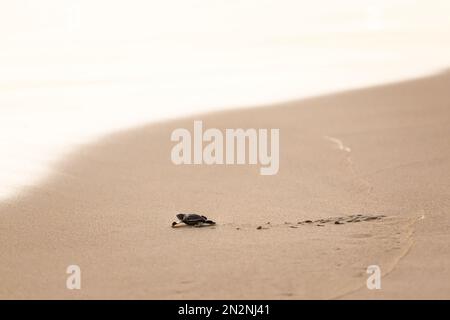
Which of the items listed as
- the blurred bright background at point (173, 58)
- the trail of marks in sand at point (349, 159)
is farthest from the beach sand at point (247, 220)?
the blurred bright background at point (173, 58)

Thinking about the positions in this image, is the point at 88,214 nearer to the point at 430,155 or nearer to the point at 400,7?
the point at 430,155

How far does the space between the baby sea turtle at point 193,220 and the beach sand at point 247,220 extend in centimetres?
6

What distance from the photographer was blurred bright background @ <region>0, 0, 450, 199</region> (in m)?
7.93

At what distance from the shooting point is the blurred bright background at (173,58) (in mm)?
7926

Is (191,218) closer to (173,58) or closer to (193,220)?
(193,220)

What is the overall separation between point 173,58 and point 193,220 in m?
10.1

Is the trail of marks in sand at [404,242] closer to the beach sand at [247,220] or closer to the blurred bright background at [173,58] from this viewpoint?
the beach sand at [247,220]

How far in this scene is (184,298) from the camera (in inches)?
126

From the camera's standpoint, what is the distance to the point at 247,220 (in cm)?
440

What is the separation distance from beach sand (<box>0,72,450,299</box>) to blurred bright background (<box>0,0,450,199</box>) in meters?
0.65

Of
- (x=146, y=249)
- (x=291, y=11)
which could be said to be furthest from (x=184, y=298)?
(x=291, y=11)

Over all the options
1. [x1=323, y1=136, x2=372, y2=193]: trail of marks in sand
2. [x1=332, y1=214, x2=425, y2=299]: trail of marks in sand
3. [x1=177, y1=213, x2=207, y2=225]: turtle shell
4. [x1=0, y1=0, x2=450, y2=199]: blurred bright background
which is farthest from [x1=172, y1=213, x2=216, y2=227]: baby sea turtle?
[x1=0, y1=0, x2=450, y2=199]: blurred bright background
